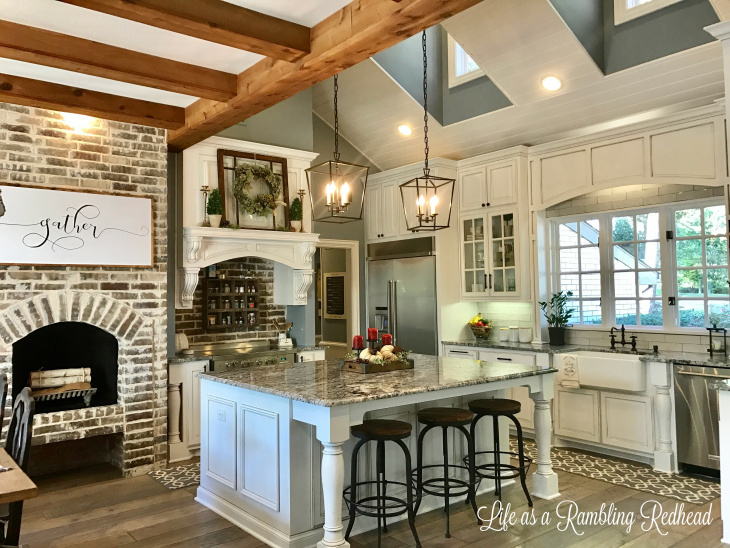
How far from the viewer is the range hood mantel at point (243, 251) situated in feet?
17.3

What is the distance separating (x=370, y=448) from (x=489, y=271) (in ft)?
10.2

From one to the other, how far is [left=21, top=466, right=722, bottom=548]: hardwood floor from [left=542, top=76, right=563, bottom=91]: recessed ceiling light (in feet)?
11.0

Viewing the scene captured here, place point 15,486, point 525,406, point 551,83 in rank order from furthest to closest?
1. point 525,406
2. point 551,83
3. point 15,486

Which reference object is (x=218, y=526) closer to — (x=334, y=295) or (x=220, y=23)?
(x=220, y=23)

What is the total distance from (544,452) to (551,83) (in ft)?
10.5

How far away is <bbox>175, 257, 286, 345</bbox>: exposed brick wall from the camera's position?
579 cm

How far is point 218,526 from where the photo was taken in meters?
3.66

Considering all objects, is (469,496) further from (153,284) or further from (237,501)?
(153,284)

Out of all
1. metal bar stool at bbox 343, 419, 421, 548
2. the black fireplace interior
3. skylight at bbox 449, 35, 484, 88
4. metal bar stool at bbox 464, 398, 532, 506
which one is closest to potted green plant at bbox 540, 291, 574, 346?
metal bar stool at bbox 464, 398, 532, 506

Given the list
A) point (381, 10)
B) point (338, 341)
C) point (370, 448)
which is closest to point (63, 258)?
point (370, 448)

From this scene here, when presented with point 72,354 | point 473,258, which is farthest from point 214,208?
point 473,258

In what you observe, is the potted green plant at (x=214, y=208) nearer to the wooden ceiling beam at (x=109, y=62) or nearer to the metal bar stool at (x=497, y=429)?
the wooden ceiling beam at (x=109, y=62)

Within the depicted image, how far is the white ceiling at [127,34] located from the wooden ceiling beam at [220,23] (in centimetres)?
7

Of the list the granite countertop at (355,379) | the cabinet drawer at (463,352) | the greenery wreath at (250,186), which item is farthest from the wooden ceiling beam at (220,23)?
the cabinet drawer at (463,352)
